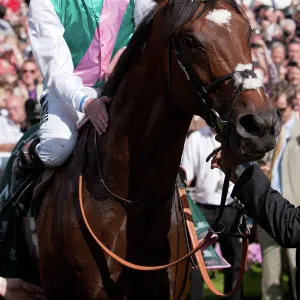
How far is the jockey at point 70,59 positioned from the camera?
14.3 feet

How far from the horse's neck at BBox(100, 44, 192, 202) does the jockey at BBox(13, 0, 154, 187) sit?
0.14 metres

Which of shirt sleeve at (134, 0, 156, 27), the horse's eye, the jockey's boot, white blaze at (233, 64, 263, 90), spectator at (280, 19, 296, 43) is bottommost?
spectator at (280, 19, 296, 43)

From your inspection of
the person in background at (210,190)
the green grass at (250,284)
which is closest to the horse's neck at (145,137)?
the person in background at (210,190)

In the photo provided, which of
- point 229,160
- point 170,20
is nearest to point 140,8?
point 170,20

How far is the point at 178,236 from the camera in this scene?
431cm

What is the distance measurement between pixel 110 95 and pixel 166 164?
521 mm

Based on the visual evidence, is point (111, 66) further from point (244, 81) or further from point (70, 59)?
point (244, 81)

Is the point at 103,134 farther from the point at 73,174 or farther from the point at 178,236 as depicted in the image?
the point at 178,236

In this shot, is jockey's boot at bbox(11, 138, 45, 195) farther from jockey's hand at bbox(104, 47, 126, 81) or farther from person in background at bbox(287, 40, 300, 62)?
person in background at bbox(287, 40, 300, 62)

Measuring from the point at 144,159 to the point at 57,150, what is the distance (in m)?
0.63

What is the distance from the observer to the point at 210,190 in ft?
26.2

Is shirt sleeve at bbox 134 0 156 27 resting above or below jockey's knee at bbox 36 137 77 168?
above

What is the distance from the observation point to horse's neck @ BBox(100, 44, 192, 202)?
12.9ft

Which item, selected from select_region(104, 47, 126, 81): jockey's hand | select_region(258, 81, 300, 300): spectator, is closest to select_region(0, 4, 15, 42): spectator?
select_region(258, 81, 300, 300): spectator
